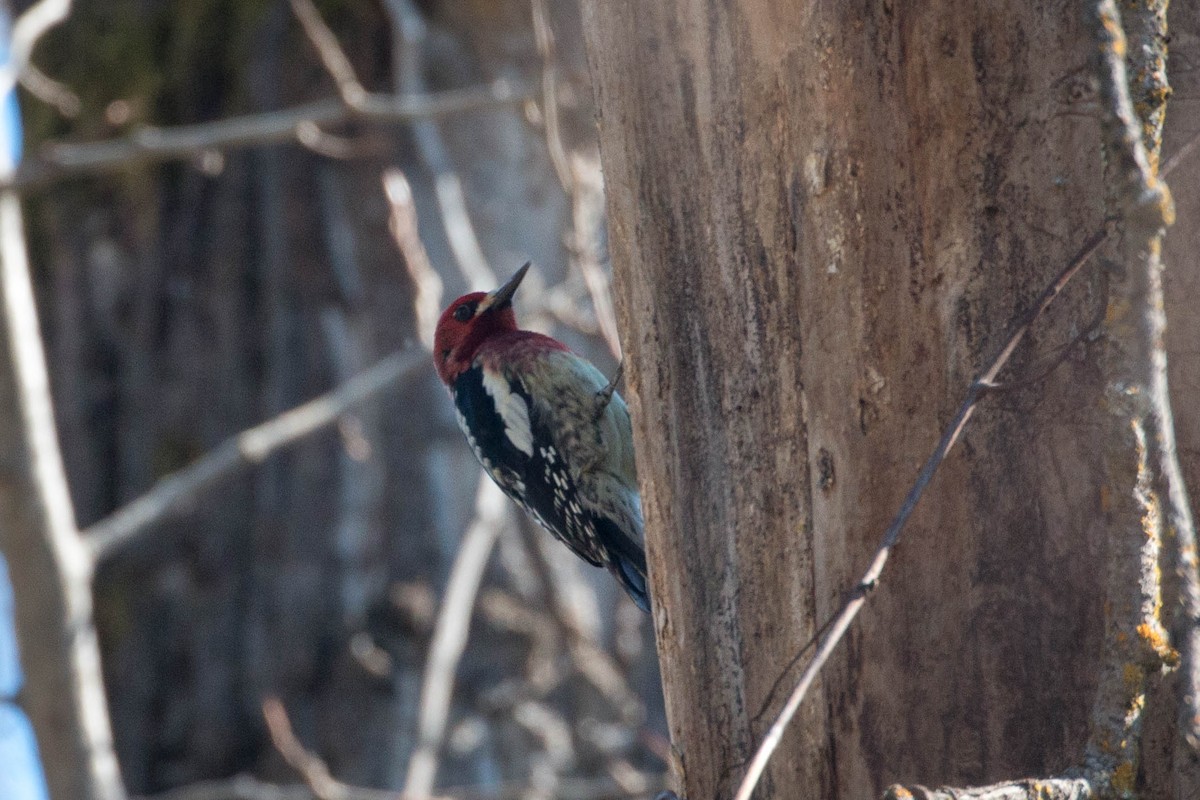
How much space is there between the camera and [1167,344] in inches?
63.7

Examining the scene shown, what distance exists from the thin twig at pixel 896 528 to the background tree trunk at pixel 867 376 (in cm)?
8

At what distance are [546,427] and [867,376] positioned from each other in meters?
2.51

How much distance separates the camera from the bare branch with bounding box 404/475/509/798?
183 inches

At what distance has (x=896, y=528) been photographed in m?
1.44

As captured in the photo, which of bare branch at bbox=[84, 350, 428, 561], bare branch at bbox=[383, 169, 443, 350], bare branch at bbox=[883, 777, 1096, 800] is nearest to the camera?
bare branch at bbox=[883, 777, 1096, 800]

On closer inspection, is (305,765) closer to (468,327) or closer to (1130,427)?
(468,327)

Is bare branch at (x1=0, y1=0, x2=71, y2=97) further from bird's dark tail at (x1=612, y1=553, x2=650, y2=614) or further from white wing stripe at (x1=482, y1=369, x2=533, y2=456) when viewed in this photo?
bird's dark tail at (x1=612, y1=553, x2=650, y2=614)

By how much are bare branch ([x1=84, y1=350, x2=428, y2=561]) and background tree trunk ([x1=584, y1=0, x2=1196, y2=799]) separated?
7.63 ft

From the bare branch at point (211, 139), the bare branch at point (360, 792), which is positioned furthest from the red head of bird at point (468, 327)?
the bare branch at point (360, 792)

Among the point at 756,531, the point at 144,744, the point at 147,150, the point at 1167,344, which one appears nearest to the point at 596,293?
the point at 147,150

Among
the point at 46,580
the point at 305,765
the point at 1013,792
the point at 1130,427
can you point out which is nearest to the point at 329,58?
the point at 46,580

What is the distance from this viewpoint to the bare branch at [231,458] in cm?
387

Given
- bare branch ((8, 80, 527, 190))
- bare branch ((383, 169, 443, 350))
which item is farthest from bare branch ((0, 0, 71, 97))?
bare branch ((383, 169, 443, 350))

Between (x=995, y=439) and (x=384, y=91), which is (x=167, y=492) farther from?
(x=995, y=439)
